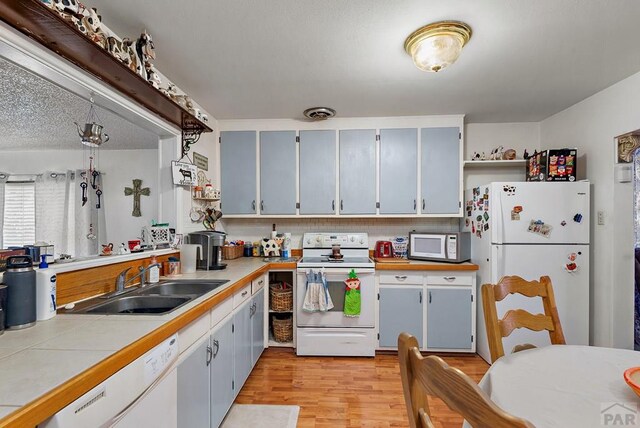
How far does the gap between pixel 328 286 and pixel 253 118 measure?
191cm

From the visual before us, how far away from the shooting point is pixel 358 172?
3020 mm

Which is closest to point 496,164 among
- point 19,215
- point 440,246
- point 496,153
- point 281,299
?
point 496,153

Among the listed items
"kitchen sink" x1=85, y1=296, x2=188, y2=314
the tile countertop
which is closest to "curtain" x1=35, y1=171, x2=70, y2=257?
"kitchen sink" x1=85, y1=296, x2=188, y2=314

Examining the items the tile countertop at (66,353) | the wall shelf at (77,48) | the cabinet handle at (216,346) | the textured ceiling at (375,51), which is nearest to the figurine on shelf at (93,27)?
the wall shelf at (77,48)

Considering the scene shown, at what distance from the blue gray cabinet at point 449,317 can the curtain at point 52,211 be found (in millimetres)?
2778

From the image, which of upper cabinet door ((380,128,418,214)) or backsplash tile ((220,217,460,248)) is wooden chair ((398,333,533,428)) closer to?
upper cabinet door ((380,128,418,214))

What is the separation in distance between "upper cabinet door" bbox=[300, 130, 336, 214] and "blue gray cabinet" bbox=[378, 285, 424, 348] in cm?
101

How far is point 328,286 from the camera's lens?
2.81 meters

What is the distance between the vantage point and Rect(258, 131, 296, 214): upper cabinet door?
3059 mm

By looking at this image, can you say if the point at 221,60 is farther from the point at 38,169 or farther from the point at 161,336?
the point at 161,336

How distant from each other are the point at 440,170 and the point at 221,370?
2.59 m

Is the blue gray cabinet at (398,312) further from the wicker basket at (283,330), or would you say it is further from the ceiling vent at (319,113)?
the ceiling vent at (319,113)

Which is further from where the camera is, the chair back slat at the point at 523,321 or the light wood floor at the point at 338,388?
the light wood floor at the point at 338,388

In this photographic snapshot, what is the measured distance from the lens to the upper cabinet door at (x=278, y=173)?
120 inches
